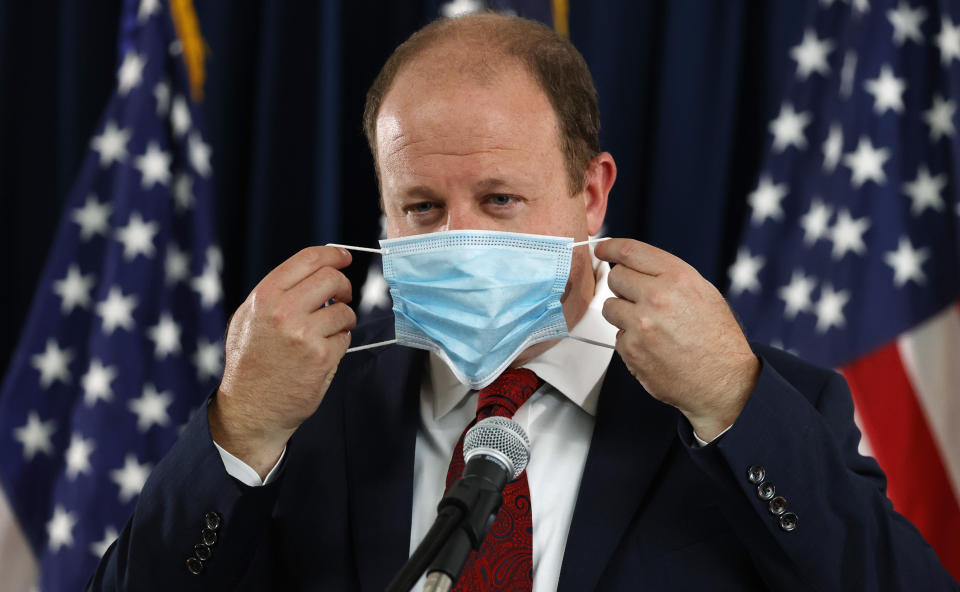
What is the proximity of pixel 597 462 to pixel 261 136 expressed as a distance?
6.11 feet

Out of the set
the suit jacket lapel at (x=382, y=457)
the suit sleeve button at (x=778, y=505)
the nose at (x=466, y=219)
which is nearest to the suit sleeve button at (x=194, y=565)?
the suit jacket lapel at (x=382, y=457)

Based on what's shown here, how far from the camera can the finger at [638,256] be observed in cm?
167

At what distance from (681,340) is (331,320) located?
0.63 meters

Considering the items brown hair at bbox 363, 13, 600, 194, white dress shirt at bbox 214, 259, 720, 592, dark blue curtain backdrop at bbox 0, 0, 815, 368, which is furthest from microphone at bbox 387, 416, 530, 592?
dark blue curtain backdrop at bbox 0, 0, 815, 368

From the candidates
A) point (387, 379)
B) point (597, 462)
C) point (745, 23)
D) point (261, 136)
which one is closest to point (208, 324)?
point (261, 136)

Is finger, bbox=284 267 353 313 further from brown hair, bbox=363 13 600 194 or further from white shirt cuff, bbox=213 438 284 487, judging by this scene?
brown hair, bbox=363 13 600 194

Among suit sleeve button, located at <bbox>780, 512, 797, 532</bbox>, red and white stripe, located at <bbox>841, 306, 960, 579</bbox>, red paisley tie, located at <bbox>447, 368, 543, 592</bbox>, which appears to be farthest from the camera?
red and white stripe, located at <bbox>841, 306, 960, 579</bbox>

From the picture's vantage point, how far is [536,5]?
9.71ft

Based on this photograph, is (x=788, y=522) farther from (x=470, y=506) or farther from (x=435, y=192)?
(x=435, y=192)

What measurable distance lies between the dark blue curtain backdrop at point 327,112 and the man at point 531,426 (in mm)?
925

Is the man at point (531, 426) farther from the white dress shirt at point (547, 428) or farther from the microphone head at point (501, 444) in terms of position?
the microphone head at point (501, 444)

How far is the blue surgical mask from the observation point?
1.80m

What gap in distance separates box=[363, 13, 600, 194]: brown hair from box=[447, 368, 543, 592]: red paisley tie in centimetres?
50

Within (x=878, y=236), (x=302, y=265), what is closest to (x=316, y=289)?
(x=302, y=265)
